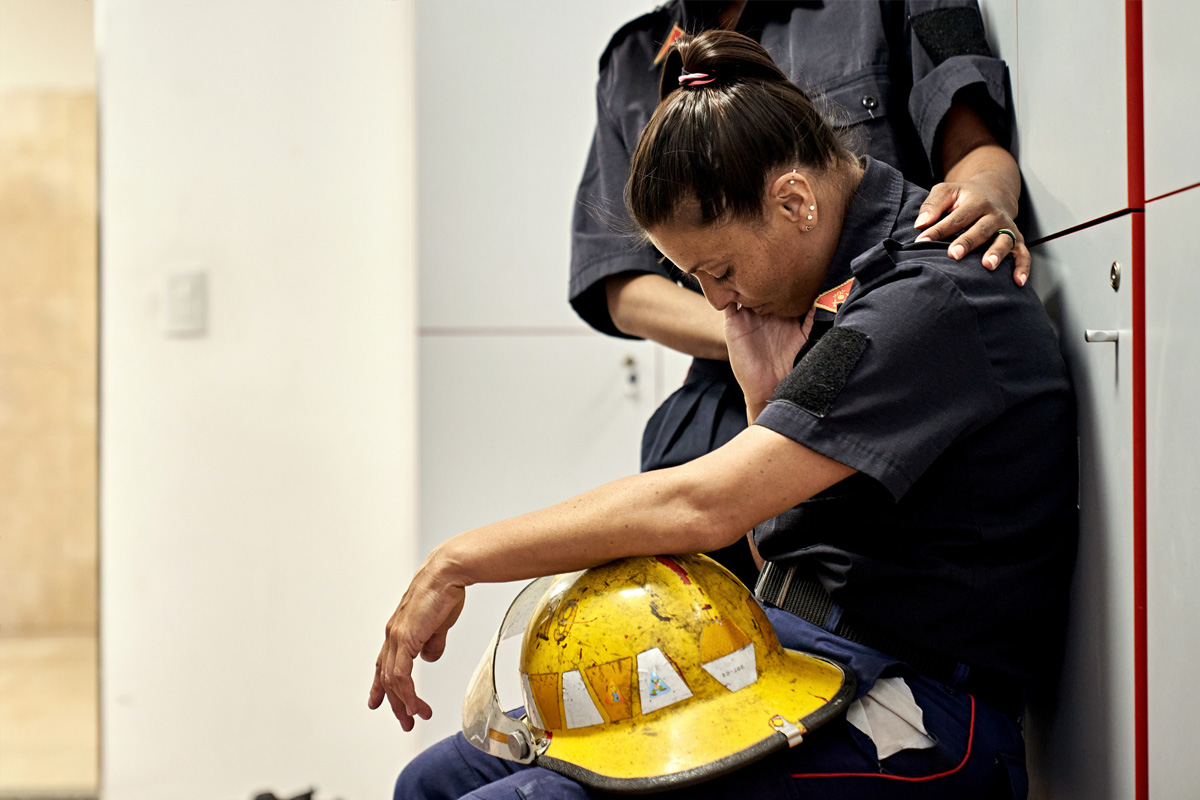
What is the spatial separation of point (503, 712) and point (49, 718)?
1893 mm

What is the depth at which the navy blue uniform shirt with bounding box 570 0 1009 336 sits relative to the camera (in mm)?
1305

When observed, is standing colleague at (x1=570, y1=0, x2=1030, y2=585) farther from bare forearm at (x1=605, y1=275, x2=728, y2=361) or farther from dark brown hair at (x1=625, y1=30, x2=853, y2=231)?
dark brown hair at (x1=625, y1=30, x2=853, y2=231)

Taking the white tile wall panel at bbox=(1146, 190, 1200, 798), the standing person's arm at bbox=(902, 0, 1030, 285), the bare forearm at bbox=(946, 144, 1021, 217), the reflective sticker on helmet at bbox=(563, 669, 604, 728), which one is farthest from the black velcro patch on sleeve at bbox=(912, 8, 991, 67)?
the reflective sticker on helmet at bbox=(563, 669, 604, 728)

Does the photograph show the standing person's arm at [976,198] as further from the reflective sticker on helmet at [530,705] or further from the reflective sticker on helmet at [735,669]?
the reflective sticker on helmet at [530,705]

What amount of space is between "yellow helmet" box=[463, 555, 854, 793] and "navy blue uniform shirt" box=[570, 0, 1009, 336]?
665 mm

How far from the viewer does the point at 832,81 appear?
1.41 meters

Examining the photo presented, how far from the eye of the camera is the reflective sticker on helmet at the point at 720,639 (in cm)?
99

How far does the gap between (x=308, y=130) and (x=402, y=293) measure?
49 centimetres

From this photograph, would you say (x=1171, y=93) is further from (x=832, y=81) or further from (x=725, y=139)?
(x=832, y=81)

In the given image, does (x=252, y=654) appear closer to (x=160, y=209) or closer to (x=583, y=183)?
(x=160, y=209)

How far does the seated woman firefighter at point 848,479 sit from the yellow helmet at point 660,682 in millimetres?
24

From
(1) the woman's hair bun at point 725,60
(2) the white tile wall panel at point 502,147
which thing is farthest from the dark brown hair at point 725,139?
(2) the white tile wall panel at point 502,147

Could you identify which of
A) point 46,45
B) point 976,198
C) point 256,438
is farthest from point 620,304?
point 46,45

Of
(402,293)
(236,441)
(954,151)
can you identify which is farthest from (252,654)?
(954,151)
